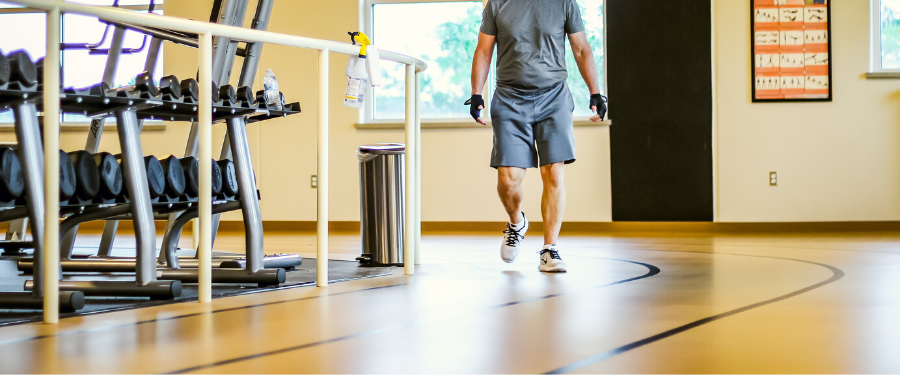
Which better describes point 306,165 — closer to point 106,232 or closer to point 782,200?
point 106,232

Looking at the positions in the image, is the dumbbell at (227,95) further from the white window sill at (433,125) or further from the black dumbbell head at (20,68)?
the white window sill at (433,125)

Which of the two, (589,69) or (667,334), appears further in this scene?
(589,69)

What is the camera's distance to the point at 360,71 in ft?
8.98

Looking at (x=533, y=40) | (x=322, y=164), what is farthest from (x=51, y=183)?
(x=533, y=40)

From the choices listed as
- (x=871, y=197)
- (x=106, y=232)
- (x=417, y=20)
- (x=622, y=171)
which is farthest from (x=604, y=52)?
(x=106, y=232)

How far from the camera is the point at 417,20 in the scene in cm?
641

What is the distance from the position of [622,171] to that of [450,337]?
4581 mm

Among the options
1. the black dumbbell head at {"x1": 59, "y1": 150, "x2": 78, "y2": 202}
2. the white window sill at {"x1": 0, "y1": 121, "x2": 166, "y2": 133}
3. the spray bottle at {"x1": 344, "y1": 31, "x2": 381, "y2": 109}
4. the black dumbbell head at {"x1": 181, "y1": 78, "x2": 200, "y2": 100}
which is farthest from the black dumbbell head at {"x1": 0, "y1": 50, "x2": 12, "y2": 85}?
the white window sill at {"x1": 0, "y1": 121, "x2": 166, "y2": 133}

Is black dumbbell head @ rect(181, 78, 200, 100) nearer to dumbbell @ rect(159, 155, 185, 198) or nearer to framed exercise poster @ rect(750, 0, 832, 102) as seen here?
dumbbell @ rect(159, 155, 185, 198)

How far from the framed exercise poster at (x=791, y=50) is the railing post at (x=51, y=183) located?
5158mm

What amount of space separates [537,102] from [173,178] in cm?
144

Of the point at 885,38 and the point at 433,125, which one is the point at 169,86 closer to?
the point at 433,125

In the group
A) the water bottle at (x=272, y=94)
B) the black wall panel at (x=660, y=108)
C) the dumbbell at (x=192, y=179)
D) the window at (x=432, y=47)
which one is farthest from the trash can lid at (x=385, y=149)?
the black wall panel at (x=660, y=108)

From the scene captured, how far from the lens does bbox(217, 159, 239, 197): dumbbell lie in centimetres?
274
